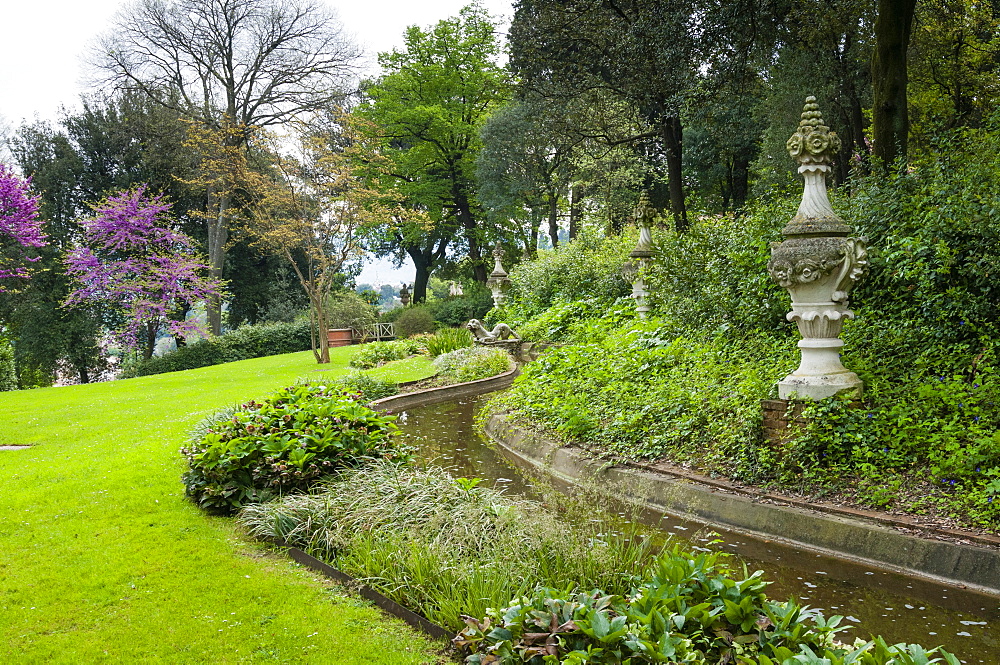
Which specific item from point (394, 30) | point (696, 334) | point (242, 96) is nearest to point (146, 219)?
point (242, 96)

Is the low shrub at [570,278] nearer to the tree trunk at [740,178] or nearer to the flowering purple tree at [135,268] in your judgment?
the tree trunk at [740,178]

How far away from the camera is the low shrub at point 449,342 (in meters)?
15.2

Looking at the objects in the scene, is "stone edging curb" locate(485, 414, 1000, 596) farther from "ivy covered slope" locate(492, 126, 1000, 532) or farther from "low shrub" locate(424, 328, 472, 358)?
"low shrub" locate(424, 328, 472, 358)

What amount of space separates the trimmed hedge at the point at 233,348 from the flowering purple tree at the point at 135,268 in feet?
2.71

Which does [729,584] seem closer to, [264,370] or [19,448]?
[19,448]

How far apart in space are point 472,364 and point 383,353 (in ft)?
14.5

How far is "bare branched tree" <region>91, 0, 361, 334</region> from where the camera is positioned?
953 inches

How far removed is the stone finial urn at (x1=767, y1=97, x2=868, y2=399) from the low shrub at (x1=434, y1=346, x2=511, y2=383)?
757 centimetres

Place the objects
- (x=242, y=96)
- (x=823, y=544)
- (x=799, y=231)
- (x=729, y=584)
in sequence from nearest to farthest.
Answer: (x=729, y=584)
(x=823, y=544)
(x=799, y=231)
(x=242, y=96)

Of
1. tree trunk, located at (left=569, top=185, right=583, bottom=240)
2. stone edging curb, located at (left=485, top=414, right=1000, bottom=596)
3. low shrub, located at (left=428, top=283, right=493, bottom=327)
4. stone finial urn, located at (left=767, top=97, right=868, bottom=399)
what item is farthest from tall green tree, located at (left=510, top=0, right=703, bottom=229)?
low shrub, located at (left=428, top=283, right=493, bottom=327)

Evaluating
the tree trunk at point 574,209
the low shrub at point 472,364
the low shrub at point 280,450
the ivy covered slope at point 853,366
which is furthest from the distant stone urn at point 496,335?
the tree trunk at point 574,209

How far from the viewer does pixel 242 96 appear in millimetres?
25688

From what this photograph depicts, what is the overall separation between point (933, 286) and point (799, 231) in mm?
1589

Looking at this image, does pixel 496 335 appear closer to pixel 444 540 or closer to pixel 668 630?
pixel 444 540
